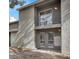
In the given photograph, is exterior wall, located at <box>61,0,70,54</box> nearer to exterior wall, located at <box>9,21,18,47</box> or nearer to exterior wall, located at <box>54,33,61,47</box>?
exterior wall, located at <box>54,33,61,47</box>

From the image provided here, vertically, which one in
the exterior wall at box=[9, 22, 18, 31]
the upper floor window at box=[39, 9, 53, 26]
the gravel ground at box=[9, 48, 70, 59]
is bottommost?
the gravel ground at box=[9, 48, 70, 59]

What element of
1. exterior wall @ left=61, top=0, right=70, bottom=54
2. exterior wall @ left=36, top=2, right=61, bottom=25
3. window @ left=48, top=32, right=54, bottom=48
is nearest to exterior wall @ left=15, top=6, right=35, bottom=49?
exterior wall @ left=36, top=2, right=61, bottom=25

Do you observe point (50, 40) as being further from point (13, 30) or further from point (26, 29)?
point (13, 30)

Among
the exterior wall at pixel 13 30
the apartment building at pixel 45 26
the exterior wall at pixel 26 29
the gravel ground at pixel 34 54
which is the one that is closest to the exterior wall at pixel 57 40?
the apartment building at pixel 45 26

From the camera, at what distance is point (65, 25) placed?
5.48 ft

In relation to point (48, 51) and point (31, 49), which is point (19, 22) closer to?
point (31, 49)

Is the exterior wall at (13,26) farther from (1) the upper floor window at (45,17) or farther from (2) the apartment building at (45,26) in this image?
(1) the upper floor window at (45,17)

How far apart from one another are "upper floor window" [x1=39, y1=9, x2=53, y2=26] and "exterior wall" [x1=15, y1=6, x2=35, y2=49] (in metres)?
0.16

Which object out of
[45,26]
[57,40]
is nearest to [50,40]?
[57,40]

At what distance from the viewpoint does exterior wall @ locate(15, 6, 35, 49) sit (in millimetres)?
1573

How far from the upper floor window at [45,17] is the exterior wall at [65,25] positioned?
20cm

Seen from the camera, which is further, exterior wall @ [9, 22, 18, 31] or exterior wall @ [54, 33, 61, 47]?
exterior wall @ [54, 33, 61, 47]

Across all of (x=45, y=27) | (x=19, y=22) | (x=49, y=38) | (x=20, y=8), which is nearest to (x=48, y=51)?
(x=49, y=38)

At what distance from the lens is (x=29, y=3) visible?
5.22ft
